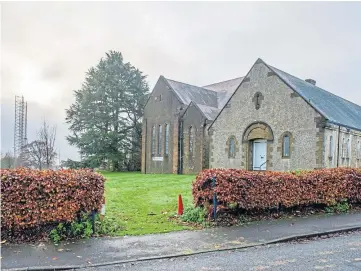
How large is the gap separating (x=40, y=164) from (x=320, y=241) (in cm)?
2629

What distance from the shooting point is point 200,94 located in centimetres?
3856

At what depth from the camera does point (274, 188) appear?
10922 mm

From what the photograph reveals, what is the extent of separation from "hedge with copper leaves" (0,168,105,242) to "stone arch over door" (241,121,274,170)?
17046 mm

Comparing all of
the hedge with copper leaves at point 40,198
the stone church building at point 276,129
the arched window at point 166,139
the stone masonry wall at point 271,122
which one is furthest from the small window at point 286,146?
the hedge with copper leaves at point 40,198

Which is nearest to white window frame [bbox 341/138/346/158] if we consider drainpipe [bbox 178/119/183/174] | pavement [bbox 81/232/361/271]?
drainpipe [bbox 178/119/183/174]

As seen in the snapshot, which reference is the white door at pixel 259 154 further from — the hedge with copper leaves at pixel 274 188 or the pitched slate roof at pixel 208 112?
the hedge with copper leaves at pixel 274 188

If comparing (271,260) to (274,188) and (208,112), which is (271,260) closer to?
(274,188)

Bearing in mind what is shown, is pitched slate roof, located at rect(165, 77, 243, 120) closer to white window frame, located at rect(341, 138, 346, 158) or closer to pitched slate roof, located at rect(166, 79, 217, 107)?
pitched slate roof, located at rect(166, 79, 217, 107)

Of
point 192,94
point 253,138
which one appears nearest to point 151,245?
point 253,138

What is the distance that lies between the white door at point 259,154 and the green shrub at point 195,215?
14.6m

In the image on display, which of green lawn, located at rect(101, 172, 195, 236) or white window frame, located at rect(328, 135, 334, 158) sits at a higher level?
white window frame, located at rect(328, 135, 334, 158)

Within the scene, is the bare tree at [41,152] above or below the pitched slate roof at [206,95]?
below

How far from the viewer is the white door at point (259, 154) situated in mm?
24116

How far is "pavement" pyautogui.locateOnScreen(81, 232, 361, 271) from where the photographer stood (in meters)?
6.13
